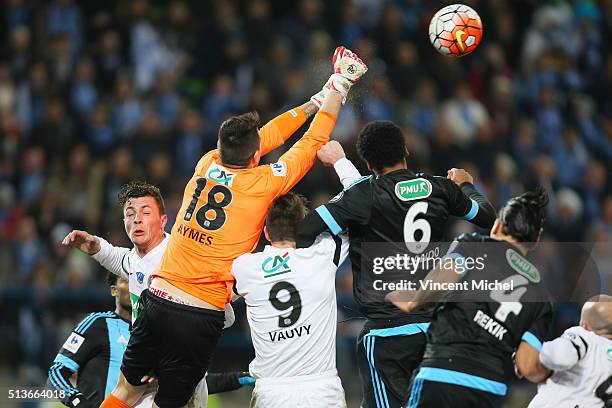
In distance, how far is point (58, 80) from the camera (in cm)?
1523

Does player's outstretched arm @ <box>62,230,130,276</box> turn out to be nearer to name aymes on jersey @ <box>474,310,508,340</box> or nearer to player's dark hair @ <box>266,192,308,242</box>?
player's dark hair @ <box>266,192,308,242</box>

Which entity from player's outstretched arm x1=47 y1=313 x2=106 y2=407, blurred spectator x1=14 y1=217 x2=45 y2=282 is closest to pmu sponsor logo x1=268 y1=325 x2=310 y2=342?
player's outstretched arm x1=47 y1=313 x2=106 y2=407

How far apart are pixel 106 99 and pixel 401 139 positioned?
29.4 ft

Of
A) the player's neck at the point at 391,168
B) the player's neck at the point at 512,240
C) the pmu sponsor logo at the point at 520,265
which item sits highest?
the player's neck at the point at 391,168

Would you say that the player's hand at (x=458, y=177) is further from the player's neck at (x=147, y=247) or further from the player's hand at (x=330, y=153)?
the player's neck at (x=147, y=247)

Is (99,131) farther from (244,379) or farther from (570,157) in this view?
(244,379)

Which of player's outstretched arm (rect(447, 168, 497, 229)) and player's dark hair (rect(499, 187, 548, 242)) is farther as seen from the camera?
player's outstretched arm (rect(447, 168, 497, 229))

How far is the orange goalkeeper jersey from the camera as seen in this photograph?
688cm

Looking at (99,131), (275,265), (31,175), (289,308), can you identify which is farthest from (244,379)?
(99,131)

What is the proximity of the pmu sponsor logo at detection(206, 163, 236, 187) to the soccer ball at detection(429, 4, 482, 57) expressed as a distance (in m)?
2.57

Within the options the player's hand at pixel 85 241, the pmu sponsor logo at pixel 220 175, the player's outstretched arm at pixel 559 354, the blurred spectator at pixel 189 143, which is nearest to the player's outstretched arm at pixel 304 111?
the pmu sponsor logo at pixel 220 175

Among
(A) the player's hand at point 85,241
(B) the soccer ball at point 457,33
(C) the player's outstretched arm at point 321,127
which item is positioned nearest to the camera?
(C) the player's outstretched arm at point 321,127

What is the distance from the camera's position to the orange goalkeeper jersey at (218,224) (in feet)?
22.6

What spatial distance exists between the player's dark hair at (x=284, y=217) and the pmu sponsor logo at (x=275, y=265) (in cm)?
17
